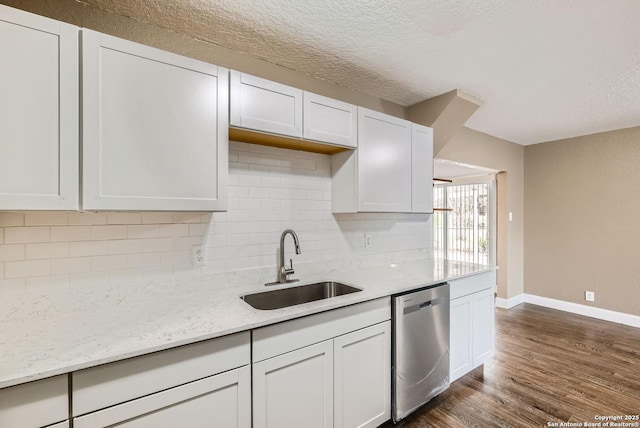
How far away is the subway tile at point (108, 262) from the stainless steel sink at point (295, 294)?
661 millimetres

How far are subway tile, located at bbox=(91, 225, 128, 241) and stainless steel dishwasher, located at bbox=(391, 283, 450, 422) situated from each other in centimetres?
161

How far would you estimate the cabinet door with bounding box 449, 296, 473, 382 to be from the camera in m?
2.26

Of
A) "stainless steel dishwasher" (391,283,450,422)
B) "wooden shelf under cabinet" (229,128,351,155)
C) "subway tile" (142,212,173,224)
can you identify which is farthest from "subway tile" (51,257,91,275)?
"stainless steel dishwasher" (391,283,450,422)

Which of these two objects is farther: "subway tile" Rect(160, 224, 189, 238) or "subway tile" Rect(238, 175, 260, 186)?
"subway tile" Rect(238, 175, 260, 186)

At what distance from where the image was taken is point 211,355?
1.23m

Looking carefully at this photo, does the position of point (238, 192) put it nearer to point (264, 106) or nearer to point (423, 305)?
point (264, 106)

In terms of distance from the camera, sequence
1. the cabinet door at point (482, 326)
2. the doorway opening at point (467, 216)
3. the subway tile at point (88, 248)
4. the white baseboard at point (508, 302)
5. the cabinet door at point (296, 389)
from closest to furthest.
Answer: the cabinet door at point (296, 389) < the subway tile at point (88, 248) < the cabinet door at point (482, 326) < the white baseboard at point (508, 302) < the doorway opening at point (467, 216)

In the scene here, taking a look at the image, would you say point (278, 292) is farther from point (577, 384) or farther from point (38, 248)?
point (577, 384)

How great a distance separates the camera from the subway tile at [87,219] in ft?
4.83

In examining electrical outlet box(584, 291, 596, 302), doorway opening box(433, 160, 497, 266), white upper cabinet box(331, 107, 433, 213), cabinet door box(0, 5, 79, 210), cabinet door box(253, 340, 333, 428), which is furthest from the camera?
doorway opening box(433, 160, 497, 266)

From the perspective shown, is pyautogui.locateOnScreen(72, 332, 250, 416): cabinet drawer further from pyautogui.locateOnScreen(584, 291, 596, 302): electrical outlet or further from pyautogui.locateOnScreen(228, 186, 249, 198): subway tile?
pyautogui.locateOnScreen(584, 291, 596, 302): electrical outlet

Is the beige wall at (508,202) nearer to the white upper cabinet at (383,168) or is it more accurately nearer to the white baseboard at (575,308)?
the white baseboard at (575,308)

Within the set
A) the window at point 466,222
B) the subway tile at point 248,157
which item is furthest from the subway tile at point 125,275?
the window at point 466,222

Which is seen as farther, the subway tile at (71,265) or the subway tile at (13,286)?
the subway tile at (71,265)
